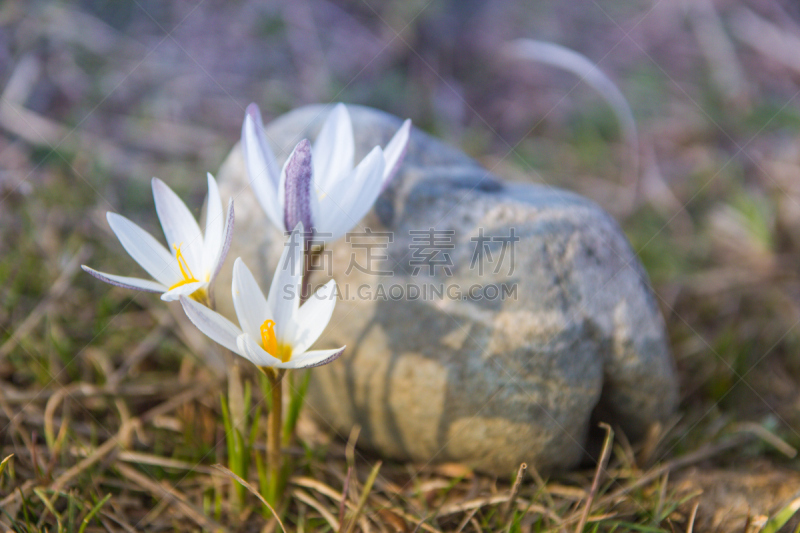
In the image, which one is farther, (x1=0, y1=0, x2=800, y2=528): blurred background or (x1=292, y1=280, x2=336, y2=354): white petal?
(x1=0, y1=0, x2=800, y2=528): blurred background

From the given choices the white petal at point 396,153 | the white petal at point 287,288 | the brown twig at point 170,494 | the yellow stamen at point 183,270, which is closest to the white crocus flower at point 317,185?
the white petal at point 396,153

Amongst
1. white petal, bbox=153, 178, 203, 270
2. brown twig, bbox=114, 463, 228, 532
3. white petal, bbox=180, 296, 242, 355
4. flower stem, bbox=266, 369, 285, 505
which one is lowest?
brown twig, bbox=114, 463, 228, 532

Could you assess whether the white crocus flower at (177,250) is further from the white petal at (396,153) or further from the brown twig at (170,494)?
the brown twig at (170,494)

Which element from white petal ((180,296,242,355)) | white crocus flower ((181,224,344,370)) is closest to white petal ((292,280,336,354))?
white crocus flower ((181,224,344,370))

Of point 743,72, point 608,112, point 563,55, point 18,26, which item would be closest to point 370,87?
point 563,55

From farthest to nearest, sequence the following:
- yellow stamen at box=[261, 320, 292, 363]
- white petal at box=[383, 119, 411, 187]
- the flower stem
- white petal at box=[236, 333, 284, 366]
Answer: white petal at box=[383, 119, 411, 187] → the flower stem → yellow stamen at box=[261, 320, 292, 363] → white petal at box=[236, 333, 284, 366]

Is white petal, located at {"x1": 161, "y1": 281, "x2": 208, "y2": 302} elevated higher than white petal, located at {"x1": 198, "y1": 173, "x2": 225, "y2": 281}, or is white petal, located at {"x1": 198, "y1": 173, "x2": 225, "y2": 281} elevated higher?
white petal, located at {"x1": 198, "y1": 173, "x2": 225, "y2": 281}

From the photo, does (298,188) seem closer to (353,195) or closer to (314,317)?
(353,195)

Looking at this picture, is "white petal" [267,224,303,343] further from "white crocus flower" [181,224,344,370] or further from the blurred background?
the blurred background
